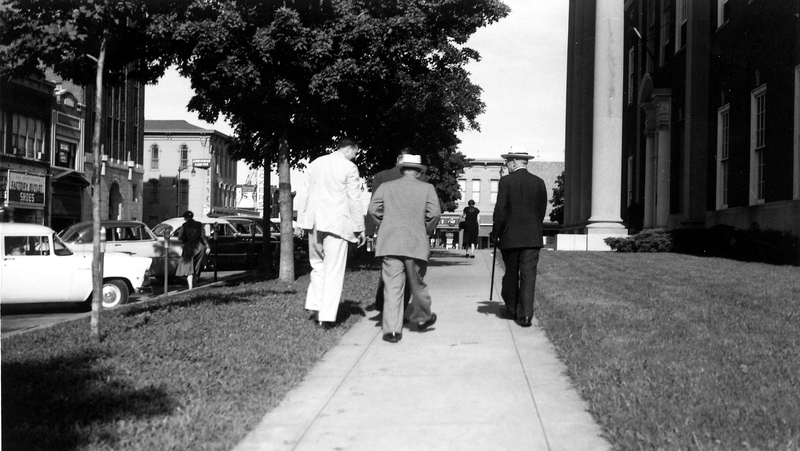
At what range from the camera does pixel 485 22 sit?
17359mm

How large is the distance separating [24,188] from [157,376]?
38.5 meters

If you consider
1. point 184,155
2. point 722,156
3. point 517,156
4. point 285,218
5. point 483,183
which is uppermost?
point 184,155

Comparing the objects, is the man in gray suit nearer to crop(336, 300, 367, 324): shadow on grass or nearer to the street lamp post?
crop(336, 300, 367, 324): shadow on grass

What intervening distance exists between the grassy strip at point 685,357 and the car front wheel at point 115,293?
22.6 feet

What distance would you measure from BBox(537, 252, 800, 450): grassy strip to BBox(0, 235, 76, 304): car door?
7.34m

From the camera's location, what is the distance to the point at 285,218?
632 inches

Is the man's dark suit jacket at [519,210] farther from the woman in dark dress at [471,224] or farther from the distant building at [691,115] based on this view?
the woman in dark dress at [471,224]

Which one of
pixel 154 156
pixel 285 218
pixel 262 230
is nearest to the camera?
pixel 285 218

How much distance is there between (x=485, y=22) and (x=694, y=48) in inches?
A: 399

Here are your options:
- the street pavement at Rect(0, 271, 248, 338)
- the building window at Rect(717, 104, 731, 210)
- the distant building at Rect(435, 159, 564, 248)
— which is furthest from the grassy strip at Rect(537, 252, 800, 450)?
the distant building at Rect(435, 159, 564, 248)

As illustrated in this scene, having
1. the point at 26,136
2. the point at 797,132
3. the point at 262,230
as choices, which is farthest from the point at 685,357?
the point at 26,136

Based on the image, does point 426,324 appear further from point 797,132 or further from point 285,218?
point 797,132

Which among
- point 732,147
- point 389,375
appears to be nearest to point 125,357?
point 389,375

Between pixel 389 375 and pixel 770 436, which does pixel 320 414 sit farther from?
pixel 770 436
